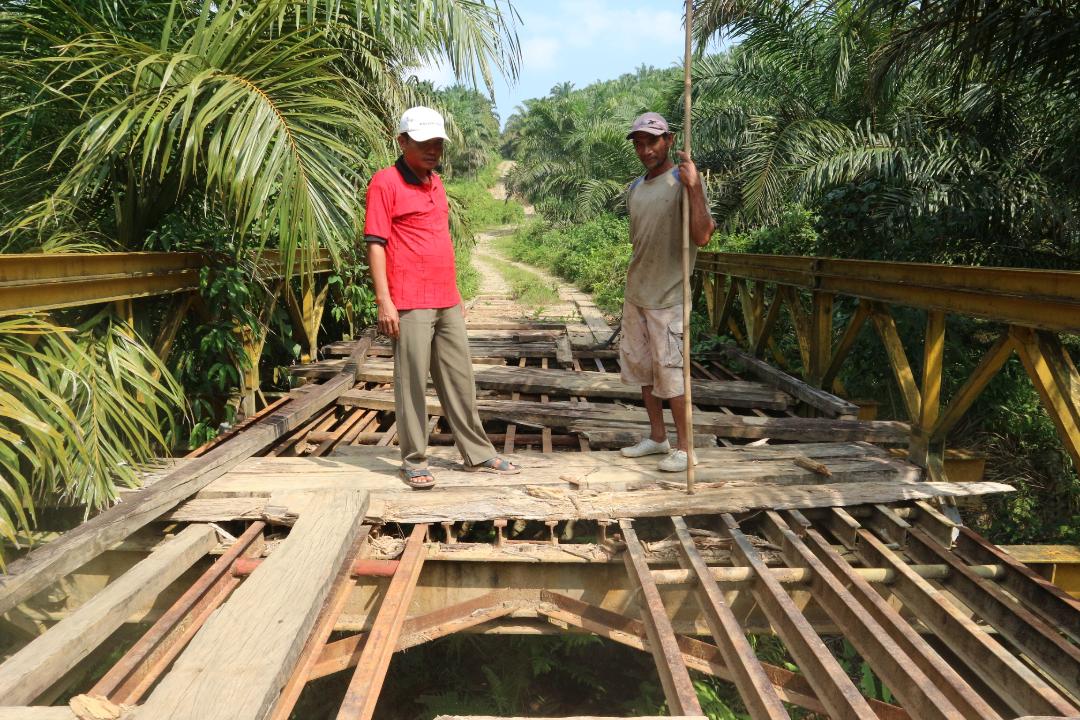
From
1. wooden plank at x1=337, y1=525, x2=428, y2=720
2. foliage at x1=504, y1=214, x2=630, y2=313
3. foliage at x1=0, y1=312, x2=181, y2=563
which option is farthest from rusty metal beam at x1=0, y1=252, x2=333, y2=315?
foliage at x1=504, y1=214, x2=630, y2=313

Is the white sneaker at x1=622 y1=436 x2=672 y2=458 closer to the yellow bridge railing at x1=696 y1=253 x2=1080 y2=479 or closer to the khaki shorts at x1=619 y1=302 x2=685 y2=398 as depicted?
the khaki shorts at x1=619 y1=302 x2=685 y2=398

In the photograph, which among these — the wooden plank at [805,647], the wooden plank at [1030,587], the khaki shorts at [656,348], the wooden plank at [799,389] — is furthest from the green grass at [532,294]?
the wooden plank at [805,647]

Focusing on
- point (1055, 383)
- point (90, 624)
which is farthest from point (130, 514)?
point (1055, 383)

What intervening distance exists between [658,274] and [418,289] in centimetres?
119

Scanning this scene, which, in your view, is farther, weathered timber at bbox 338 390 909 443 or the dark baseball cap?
weathered timber at bbox 338 390 909 443

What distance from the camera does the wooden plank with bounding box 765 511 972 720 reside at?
1848 millimetres

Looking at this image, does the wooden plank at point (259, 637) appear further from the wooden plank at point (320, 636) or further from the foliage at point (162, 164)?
the foliage at point (162, 164)

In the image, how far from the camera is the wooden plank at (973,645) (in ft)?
6.25

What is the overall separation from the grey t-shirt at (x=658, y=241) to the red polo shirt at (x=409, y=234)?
971mm

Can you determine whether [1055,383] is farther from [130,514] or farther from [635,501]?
[130,514]

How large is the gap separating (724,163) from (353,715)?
14476 millimetres

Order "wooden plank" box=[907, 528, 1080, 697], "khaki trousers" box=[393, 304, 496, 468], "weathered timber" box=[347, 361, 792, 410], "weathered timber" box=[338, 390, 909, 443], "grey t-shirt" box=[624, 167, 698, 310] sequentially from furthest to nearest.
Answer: "weathered timber" box=[347, 361, 792, 410] < "weathered timber" box=[338, 390, 909, 443] < "grey t-shirt" box=[624, 167, 698, 310] < "khaki trousers" box=[393, 304, 496, 468] < "wooden plank" box=[907, 528, 1080, 697]

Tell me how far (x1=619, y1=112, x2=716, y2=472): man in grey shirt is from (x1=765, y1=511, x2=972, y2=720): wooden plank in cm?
82

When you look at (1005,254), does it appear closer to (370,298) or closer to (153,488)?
(370,298)
